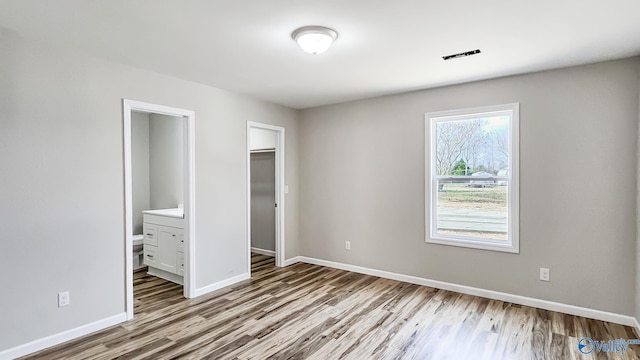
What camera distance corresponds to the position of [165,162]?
523 cm

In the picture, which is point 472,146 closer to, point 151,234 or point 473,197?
point 473,197

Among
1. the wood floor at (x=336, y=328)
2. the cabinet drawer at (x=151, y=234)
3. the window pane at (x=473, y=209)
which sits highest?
the window pane at (x=473, y=209)

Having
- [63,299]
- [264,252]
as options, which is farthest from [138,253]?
[63,299]

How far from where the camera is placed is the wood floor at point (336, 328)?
100 inches

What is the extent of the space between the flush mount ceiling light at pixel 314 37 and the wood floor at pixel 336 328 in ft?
7.67

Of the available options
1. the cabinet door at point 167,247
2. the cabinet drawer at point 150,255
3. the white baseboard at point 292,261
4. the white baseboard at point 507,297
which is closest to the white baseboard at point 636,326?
the white baseboard at point 507,297

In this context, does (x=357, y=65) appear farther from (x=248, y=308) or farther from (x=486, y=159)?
(x=248, y=308)

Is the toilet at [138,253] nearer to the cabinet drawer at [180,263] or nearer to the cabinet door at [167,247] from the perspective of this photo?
the cabinet door at [167,247]

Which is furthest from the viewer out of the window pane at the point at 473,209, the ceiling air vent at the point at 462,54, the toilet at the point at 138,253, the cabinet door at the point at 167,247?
the toilet at the point at 138,253

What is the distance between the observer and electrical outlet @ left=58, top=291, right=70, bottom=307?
2701mm

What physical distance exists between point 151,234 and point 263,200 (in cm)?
183

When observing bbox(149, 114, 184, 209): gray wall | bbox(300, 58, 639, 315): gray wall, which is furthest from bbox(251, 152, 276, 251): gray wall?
bbox(300, 58, 639, 315): gray wall

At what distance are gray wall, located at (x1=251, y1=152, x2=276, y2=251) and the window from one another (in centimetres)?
258

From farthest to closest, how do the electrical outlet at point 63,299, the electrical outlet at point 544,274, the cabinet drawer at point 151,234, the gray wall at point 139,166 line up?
1. the gray wall at point 139,166
2. the cabinet drawer at point 151,234
3. the electrical outlet at point 544,274
4. the electrical outlet at point 63,299
